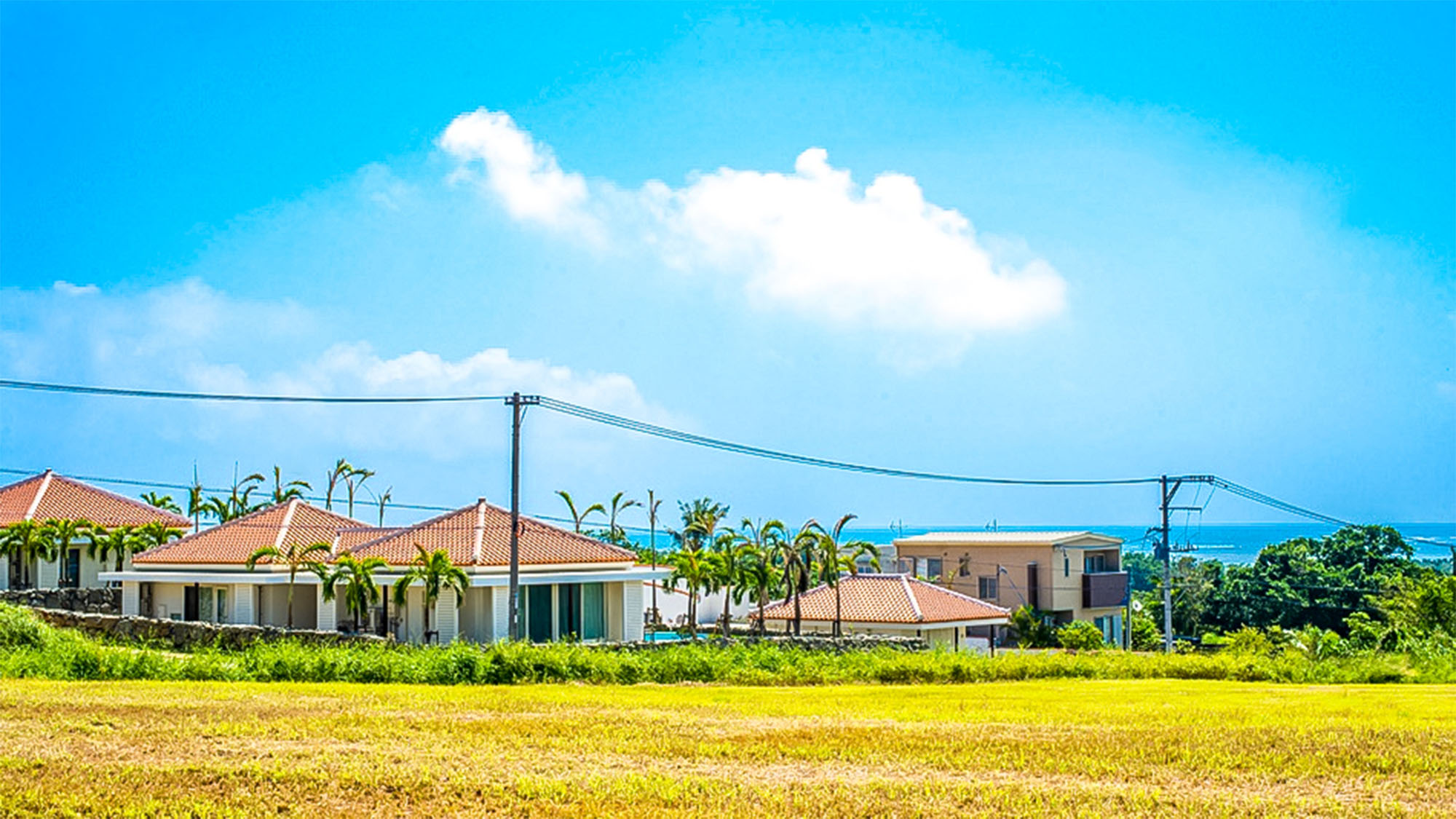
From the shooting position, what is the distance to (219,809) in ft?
37.1

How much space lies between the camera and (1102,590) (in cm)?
5981

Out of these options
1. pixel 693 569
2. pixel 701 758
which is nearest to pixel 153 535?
pixel 693 569

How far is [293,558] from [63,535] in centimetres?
1133

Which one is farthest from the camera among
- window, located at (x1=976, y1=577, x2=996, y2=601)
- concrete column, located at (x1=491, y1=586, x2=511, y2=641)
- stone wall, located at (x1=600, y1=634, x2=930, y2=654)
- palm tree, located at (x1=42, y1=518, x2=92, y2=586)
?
window, located at (x1=976, y1=577, x2=996, y2=601)

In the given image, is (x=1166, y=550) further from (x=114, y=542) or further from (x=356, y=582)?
(x=114, y=542)

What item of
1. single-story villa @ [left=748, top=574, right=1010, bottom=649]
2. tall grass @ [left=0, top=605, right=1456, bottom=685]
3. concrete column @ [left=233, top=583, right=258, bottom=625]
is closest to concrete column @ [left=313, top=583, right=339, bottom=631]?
concrete column @ [left=233, top=583, right=258, bottom=625]

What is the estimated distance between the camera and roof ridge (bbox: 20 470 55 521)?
155 ft

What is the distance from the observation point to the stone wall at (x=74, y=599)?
41.3m

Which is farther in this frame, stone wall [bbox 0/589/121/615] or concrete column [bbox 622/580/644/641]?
stone wall [bbox 0/589/121/615]

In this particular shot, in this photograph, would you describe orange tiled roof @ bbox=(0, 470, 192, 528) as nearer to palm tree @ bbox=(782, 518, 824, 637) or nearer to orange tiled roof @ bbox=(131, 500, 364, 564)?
orange tiled roof @ bbox=(131, 500, 364, 564)

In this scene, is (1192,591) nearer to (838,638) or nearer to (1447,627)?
(1447,627)

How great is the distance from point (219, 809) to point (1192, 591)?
6250 cm

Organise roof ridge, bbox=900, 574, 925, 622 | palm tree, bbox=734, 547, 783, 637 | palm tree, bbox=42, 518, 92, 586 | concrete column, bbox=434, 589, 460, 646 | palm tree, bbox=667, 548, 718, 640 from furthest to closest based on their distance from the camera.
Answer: palm tree, bbox=42, 518, 92, 586 → roof ridge, bbox=900, 574, 925, 622 → palm tree, bbox=734, 547, 783, 637 → palm tree, bbox=667, 548, 718, 640 → concrete column, bbox=434, 589, 460, 646

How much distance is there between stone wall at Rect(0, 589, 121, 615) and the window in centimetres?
3533
